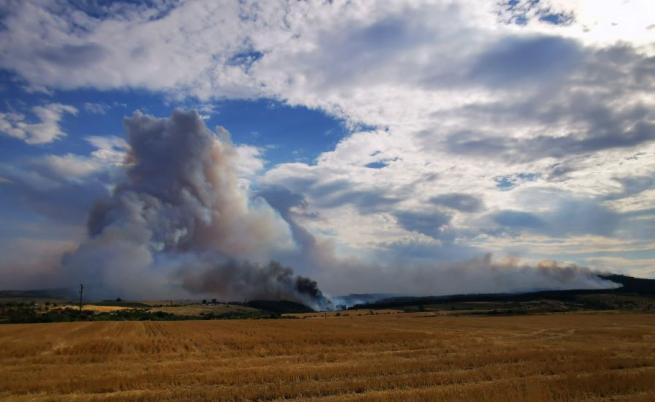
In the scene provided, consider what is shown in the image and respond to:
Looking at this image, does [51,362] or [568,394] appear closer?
[568,394]

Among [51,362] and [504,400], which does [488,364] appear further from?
[51,362]

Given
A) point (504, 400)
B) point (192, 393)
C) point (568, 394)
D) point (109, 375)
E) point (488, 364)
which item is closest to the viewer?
point (504, 400)

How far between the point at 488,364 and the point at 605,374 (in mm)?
5509

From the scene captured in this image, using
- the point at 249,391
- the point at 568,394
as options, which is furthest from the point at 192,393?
the point at 568,394

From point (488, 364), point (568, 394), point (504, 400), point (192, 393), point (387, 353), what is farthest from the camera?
point (387, 353)

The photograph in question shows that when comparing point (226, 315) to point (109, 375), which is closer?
point (109, 375)

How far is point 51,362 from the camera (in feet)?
97.3

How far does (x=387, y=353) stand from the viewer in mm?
31688

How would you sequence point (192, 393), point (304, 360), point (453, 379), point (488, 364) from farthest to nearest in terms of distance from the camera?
point (304, 360), point (488, 364), point (453, 379), point (192, 393)

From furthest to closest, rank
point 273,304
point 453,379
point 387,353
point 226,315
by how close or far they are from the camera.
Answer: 1. point 273,304
2. point 226,315
3. point 387,353
4. point 453,379

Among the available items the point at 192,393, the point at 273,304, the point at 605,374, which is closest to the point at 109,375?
the point at 192,393

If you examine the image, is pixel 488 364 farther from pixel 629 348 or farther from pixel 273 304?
pixel 273 304

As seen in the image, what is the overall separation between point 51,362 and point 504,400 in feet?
87.1

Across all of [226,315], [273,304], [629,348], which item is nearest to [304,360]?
[629,348]
